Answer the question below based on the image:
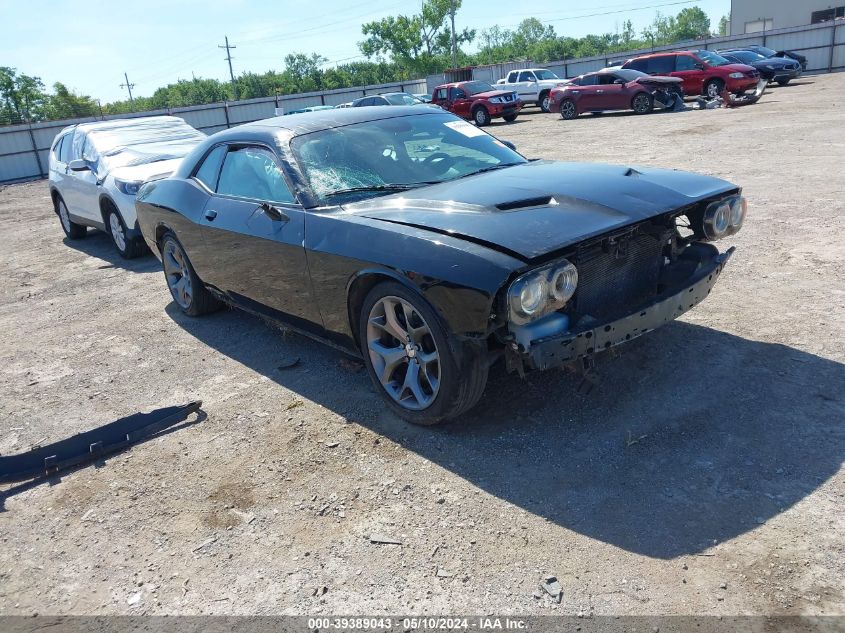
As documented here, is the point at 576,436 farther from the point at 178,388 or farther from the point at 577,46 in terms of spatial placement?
the point at 577,46

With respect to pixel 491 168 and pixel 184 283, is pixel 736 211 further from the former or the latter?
pixel 184 283

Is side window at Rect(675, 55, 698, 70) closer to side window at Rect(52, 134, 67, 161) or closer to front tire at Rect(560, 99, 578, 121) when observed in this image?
front tire at Rect(560, 99, 578, 121)

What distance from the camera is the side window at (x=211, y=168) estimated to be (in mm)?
5203

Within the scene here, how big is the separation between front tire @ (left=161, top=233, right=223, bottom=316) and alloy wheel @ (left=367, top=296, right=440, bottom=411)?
253cm

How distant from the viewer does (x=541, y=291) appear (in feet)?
10.3

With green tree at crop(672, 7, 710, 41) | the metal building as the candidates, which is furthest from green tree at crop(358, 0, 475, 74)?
green tree at crop(672, 7, 710, 41)

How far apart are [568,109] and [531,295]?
73.6 ft

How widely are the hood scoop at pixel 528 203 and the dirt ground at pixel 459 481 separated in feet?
3.57

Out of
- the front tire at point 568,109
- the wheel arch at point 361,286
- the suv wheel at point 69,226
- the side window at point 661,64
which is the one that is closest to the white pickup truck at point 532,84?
the front tire at point 568,109

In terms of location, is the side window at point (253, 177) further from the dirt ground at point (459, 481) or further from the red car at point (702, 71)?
the red car at point (702, 71)

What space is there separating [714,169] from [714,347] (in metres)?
6.79

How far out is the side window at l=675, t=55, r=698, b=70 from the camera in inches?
896

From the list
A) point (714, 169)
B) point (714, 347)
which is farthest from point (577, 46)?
point (714, 347)

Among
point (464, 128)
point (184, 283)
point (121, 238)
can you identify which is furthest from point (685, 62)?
point (184, 283)
